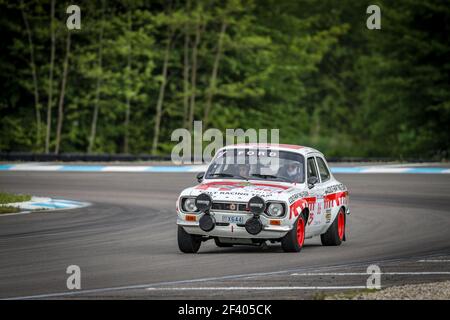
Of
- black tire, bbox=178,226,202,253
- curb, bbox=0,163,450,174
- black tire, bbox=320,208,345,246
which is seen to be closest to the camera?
black tire, bbox=178,226,202,253

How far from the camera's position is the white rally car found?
14.4 metres

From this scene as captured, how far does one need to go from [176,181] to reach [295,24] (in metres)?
28.0

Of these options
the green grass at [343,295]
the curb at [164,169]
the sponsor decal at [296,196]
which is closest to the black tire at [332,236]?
the sponsor decal at [296,196]

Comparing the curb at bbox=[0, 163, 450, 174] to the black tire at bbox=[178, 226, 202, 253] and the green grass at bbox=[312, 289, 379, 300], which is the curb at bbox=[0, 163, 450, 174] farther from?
the green grass at bbox=[312, 289, 379, 300]

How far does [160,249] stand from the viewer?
1545 cm

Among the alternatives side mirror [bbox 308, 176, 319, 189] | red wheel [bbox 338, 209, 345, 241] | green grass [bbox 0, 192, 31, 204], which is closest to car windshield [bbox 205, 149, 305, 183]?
side mirror [bbox 308, 176, 319, 189]

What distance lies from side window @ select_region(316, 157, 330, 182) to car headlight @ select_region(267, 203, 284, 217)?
212 centimetres

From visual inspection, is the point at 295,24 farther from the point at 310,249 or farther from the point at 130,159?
the point at 310,249

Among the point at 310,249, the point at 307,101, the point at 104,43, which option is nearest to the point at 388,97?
the point at 104,43

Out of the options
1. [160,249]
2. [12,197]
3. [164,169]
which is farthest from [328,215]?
[164,169]

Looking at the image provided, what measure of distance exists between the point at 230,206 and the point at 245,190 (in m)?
0.34

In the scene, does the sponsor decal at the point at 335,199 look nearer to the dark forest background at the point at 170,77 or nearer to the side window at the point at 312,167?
the side window at the point at 312,167

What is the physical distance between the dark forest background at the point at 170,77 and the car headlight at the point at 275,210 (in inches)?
1177

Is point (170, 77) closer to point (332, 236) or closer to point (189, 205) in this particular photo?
point (332, 236)
